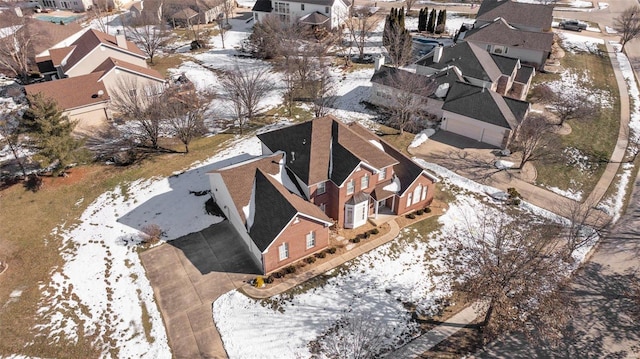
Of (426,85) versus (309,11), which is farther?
(309,11)

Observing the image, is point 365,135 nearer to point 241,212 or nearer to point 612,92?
point 241,212

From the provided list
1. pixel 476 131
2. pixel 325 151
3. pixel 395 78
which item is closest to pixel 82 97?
pixel 325 151

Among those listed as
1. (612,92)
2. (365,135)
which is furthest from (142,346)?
(612,92)

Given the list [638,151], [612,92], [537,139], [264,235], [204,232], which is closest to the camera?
[264,235]

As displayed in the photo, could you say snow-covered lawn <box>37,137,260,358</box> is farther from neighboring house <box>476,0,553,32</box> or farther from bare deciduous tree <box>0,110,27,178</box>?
neighboring house <box>476,0,553,32</box>

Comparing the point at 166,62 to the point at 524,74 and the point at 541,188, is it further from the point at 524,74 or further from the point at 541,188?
the point at 541,188

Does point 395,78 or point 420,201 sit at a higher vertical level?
point 395,78
